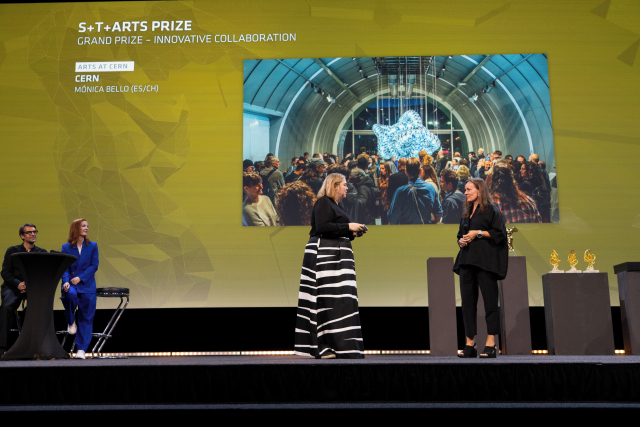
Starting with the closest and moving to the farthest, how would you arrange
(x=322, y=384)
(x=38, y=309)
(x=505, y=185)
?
(x=322, y=384) → (x=38, y=309) → (x=505, y=185)

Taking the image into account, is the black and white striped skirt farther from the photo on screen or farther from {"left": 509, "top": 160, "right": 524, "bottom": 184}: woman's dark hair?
{"left": 509, "top": 160, "right": 524, "bottom": 184}: woman's dark hair

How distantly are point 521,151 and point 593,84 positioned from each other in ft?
3.70

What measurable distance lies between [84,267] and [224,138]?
7.06ft

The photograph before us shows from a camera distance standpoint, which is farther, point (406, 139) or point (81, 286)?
point (406, 139)

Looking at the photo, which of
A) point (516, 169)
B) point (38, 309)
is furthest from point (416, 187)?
point (38, 309)

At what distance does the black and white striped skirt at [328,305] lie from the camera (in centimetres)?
377

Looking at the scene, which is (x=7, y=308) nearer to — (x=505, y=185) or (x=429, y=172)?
(x=429, y=172)

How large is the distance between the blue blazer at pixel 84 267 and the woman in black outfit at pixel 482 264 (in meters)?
3.18

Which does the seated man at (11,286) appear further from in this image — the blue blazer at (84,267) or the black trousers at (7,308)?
the blue blazer at (84,267)

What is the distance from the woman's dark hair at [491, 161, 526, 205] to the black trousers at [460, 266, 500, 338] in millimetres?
2517

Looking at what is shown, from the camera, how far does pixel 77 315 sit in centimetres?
511

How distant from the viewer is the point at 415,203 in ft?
20.5

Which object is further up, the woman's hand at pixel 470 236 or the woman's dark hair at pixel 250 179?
the woman's dark hair at pixel 250 179

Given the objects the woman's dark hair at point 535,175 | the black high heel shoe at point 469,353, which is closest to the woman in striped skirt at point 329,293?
the black high heel shoe at point 469,353
